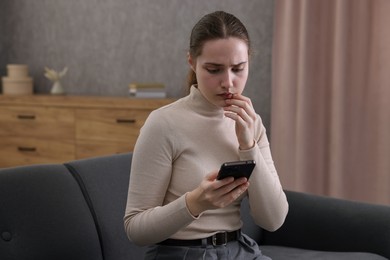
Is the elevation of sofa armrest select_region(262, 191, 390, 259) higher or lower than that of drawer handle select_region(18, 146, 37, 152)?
higher

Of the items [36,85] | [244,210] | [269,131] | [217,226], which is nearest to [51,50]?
[36,85]

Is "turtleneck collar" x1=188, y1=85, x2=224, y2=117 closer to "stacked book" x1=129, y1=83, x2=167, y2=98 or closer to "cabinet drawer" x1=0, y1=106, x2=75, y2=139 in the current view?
"stacked book" x1=129, y1=83, x2=167, y2=98

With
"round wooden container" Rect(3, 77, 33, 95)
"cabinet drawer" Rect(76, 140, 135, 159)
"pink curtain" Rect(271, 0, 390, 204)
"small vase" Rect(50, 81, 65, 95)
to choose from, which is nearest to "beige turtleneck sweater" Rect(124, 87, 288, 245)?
"pink curtain" Rect(271, 0, 390, 204)

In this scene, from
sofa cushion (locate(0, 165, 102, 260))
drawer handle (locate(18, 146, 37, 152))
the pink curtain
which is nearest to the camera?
sofa cushion (locate(0, 165, 102, 260))

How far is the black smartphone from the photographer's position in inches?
69.5

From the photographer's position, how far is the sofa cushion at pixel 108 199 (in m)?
2.50

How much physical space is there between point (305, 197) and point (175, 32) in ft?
7.48

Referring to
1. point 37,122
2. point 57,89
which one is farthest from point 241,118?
point 57,89

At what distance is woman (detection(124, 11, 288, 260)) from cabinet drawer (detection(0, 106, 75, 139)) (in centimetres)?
296

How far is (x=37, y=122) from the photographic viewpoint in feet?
16.6

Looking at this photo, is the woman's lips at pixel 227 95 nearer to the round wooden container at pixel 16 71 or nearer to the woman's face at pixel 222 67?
the woman's face at pixel 222 67

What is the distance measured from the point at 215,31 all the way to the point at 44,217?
89 centimetres

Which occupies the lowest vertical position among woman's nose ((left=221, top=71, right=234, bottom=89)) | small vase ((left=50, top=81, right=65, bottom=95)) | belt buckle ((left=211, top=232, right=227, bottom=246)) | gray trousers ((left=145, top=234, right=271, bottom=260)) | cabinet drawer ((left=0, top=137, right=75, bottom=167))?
cabinet drawer ((left=0, top=137, right=75, bottom=167))

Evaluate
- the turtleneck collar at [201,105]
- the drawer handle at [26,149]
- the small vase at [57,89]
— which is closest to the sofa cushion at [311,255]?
the turtleneck collar at [201,105]
